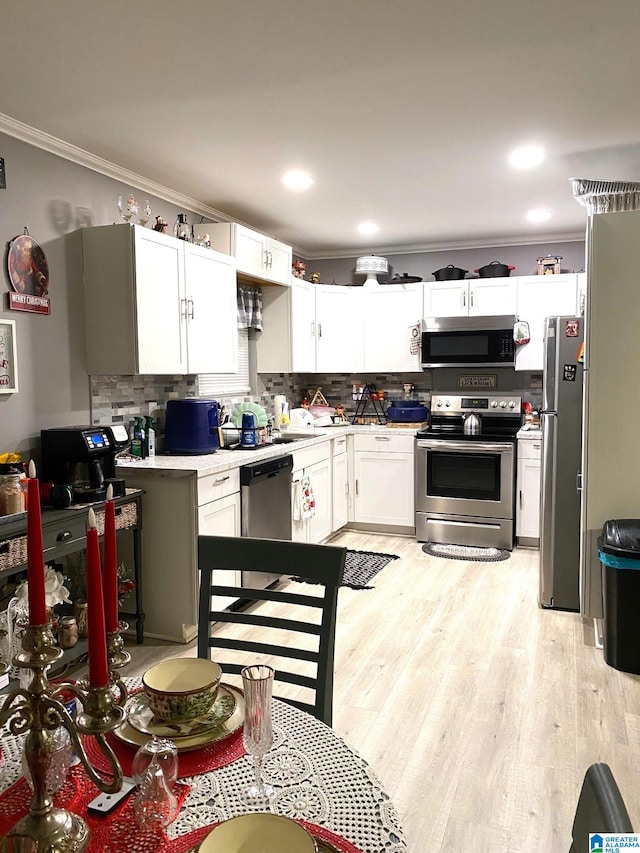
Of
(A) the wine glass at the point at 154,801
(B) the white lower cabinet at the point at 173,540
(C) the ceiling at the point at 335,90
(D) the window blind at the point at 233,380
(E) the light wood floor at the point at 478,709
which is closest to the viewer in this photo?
(A) the wine glass at the point at 154,801

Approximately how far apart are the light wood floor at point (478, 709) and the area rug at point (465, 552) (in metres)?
0.64

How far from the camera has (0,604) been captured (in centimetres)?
296

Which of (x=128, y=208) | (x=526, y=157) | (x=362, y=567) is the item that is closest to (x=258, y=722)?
(x=128, y=208)

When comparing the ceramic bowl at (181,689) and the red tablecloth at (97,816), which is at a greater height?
the ceramic bowl at (181,689)

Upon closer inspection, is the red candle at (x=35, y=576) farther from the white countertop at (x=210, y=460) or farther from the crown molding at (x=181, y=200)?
the crown molding at (x=181, y=200)

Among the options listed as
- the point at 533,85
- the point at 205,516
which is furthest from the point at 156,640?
the point at 533,85

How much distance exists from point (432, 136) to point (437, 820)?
9.75 ft

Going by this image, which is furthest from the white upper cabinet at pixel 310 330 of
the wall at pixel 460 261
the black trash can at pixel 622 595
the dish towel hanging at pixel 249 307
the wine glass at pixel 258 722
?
the wine glass at pixel 258 722

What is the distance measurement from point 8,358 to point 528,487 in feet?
12.6

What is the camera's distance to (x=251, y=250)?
460 centimetres

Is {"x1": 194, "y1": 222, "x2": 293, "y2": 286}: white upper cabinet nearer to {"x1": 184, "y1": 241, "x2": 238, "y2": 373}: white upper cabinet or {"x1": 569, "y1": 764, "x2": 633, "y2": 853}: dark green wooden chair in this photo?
{"x1": 184, "y1": 241, "x2": 238, "y2": 373}: white upper cabinet

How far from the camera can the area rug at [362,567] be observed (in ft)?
14.5

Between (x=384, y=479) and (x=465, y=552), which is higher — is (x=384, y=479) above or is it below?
above

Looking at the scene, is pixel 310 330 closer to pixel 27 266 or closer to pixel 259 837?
pixel 27 266
